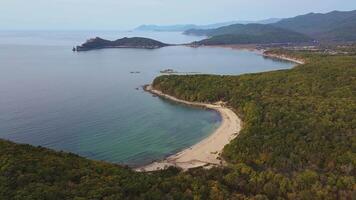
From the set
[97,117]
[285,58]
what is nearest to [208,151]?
[97,117]

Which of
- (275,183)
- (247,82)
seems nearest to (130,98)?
(247,82)

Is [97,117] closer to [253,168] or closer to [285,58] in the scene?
[253,168]

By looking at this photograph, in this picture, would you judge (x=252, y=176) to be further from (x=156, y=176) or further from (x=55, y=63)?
(x=55, y=63)

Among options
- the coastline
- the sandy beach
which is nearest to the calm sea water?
the sandy beach

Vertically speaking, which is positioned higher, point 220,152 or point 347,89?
point 347,89

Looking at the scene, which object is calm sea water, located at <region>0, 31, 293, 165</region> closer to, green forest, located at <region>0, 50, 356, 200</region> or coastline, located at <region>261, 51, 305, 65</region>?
green forest, located at <region>0, 50, 356, 200</region>
